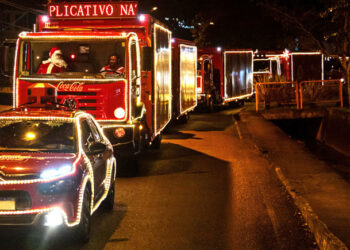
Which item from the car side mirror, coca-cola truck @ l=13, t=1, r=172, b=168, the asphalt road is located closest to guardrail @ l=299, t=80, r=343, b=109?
the asphalt road

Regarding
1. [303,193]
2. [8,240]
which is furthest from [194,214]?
[8,240]

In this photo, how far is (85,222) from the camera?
281 inches

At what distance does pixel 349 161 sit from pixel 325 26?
12.6 metres

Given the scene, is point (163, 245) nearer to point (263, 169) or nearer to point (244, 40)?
point (263, 169)

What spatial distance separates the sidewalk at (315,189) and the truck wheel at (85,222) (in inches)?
106

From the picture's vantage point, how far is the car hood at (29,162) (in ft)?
21.4

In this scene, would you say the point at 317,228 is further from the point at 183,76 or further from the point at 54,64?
the point at 183,76

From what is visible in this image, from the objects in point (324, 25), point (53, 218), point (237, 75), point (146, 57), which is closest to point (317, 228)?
point (53, 218)

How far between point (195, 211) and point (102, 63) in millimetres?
4302

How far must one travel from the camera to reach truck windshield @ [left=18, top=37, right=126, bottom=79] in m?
12.0

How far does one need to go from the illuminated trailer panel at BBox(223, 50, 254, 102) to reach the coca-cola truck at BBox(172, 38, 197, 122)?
8318 mm

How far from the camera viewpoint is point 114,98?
461 inches

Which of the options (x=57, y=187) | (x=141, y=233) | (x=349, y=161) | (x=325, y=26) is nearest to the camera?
(x=57, y=187)

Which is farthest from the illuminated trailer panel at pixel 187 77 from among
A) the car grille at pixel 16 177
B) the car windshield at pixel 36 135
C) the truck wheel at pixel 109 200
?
the car grille at pixel 16 177
